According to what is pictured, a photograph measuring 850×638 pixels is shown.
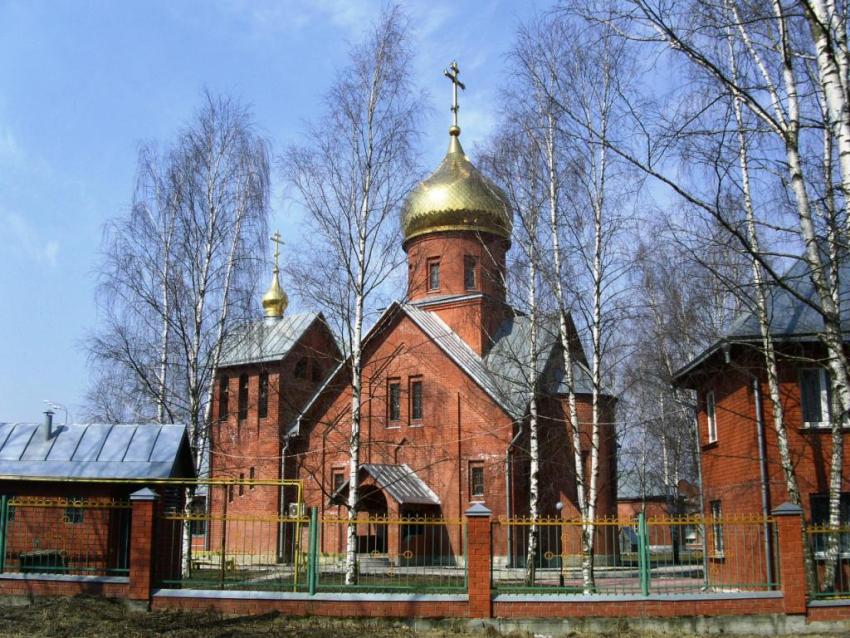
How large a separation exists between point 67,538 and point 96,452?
1.61m

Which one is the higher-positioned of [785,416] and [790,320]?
[790,320]

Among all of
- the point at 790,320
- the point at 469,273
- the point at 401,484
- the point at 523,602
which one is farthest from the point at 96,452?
the point at 469,273

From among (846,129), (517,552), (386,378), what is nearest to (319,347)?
(386,378)

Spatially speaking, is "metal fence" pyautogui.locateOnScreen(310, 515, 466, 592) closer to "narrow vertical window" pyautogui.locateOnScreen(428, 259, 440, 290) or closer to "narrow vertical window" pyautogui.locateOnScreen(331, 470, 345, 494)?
"narrow vertical window" pyautogui.locateOnScreen(331, 470, 345, 494)

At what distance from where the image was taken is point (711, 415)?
17062 mm

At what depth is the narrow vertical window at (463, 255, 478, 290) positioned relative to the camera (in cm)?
2761

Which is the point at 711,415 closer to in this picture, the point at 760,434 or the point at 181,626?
the point at 760,434

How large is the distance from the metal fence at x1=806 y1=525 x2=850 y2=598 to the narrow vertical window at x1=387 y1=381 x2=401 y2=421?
46.0 ft

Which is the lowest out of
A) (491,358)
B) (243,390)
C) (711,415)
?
(711,415)

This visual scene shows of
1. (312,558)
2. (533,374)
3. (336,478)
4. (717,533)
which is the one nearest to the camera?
(312,558)

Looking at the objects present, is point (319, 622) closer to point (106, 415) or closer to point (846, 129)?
point (846, 129)

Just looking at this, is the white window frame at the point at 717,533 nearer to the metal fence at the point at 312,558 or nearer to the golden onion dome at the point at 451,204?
the metal fence at the point at 312,558

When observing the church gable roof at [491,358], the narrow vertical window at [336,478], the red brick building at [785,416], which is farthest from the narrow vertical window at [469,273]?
the red brick building at [785,416]

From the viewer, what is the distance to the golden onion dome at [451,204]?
2638cm
